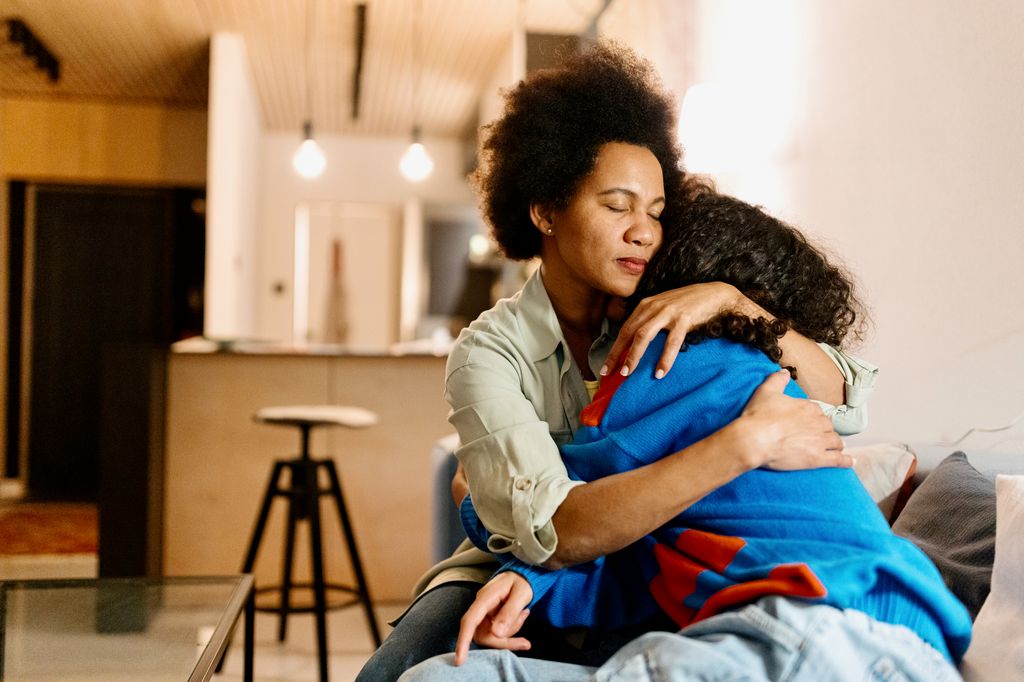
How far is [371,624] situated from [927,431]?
1.99m

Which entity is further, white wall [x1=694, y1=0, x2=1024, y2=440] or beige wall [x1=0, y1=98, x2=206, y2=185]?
beige wall [x1=0, y1=98, x2=206, y2=185]

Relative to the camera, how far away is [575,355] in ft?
5.04

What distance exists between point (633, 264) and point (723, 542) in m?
0.49

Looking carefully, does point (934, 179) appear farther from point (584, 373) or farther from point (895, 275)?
point (584, 373)

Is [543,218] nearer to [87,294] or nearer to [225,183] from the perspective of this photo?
[225,183]

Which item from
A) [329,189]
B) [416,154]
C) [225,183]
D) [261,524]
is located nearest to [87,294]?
[225,183]

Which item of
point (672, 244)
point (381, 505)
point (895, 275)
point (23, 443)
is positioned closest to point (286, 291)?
point (23, 443)

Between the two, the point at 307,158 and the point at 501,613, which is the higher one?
the point at 307,158

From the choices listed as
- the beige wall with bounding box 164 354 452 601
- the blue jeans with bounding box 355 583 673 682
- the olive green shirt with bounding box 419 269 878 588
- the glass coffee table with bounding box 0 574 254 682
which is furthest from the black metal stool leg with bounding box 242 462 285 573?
the blue jeans with bounding box 355 583 673 682

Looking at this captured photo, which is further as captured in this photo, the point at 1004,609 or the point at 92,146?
the point at 92,146

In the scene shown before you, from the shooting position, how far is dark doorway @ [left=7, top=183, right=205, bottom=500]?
686 centimetres

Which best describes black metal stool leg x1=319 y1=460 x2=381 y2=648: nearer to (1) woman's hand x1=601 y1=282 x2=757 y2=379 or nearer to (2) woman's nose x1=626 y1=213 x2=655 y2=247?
(2) woman's nose x1=626 y1=213 x2=655 y2=247

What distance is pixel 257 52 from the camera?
6.06 metres

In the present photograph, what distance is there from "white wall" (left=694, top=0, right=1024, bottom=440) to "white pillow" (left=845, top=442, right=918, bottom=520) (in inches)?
8.8
